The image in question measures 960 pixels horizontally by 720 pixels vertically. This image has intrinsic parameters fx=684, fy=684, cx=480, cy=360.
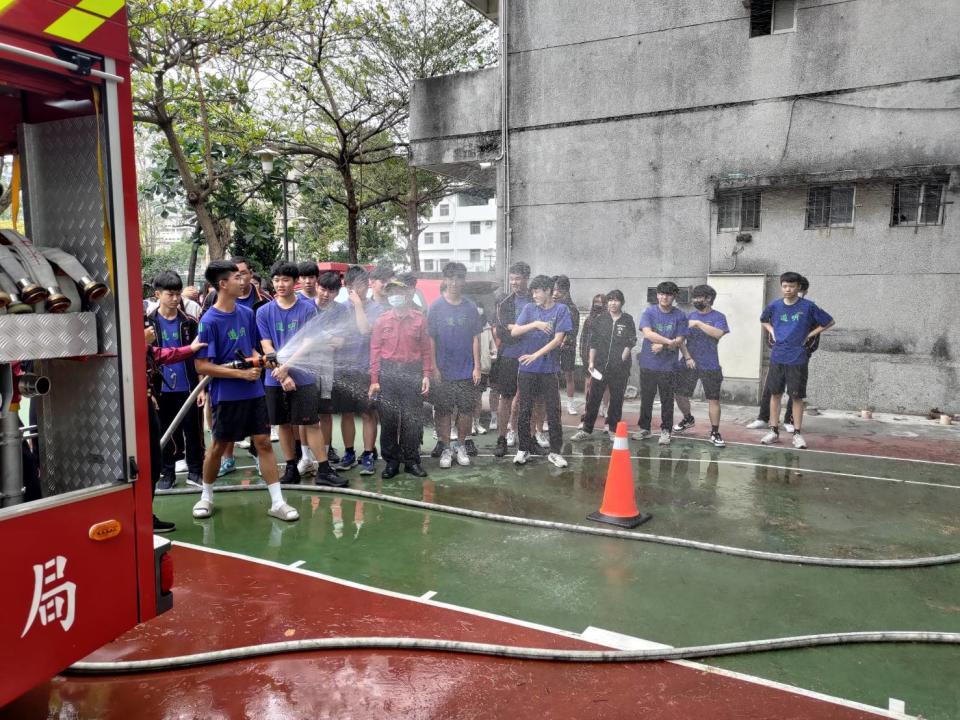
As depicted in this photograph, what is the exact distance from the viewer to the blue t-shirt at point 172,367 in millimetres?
6547

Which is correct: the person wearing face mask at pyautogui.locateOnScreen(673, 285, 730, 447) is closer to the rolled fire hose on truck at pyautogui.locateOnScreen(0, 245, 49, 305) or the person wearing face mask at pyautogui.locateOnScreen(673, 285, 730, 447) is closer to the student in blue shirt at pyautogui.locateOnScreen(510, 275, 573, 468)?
the student in blue shirt at pyautogui.locateOnScreen(510, 275, 573, 468)

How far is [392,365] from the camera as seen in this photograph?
23.8 ft

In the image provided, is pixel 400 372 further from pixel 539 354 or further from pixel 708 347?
pixel 708 347

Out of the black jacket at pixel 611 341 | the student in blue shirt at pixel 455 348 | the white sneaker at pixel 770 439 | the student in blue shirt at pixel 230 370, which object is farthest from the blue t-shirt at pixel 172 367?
the white sneaker at pixel 770 439

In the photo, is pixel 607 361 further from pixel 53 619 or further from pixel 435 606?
pixel 53 619

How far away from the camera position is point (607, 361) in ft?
30.4

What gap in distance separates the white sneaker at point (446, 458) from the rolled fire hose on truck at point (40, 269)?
5.32m

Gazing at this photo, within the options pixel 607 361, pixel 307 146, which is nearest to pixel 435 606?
pixel 607 361

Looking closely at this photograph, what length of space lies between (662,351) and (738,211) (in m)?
4.75

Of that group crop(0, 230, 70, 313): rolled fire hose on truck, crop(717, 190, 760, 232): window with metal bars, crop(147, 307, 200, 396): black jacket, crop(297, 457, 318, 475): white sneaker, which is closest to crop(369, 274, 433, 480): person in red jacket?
crop(297, 457, 318, 475): white sneaker

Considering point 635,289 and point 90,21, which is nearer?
point 90,21

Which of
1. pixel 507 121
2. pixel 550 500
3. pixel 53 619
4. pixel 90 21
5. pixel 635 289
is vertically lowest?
pixel 550 500

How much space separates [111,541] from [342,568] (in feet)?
7.43

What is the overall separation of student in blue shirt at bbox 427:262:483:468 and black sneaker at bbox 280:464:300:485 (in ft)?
5.37
